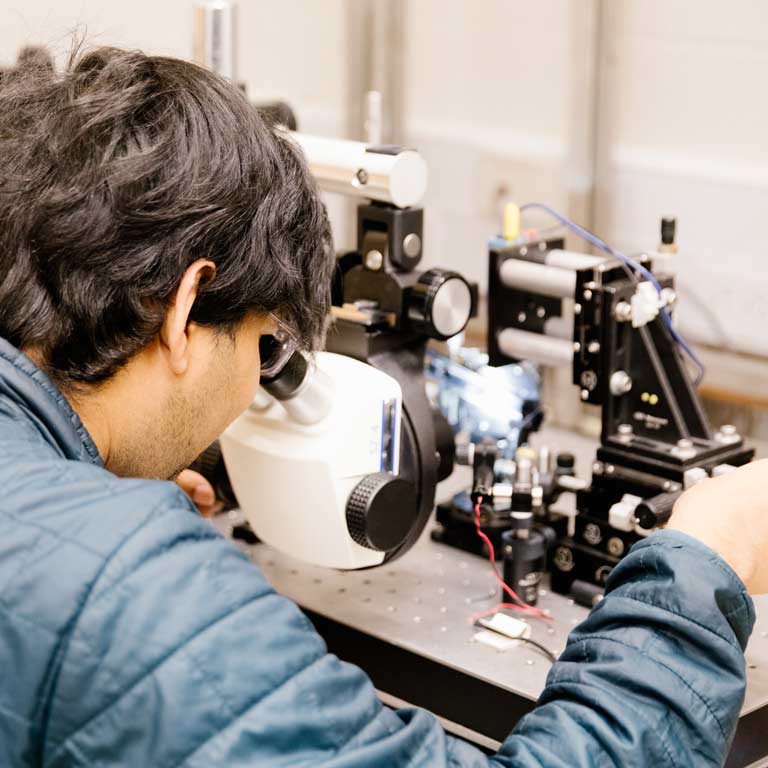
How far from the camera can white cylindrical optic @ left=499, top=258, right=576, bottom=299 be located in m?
1.56

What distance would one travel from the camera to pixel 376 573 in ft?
5.22

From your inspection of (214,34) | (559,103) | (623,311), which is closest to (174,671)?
(623,311)

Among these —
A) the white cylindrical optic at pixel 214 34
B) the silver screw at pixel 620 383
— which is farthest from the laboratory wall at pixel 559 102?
the silver screw at pixel 620 383

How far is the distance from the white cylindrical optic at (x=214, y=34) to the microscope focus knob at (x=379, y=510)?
0.69 meters

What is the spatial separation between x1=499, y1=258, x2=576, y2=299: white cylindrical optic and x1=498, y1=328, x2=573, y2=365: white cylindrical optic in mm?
58

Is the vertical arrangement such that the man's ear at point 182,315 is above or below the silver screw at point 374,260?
above

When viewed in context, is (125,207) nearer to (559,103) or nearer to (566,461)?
(566,461)

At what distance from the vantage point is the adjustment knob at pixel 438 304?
4.81 feet

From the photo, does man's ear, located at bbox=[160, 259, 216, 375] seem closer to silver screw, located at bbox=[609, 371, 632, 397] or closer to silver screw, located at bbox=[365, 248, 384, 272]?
silver screw, located at bbox=[365, 248, 384, 272]

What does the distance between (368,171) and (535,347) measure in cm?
33

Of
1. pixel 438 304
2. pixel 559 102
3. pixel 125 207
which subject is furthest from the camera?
pixel 559 102

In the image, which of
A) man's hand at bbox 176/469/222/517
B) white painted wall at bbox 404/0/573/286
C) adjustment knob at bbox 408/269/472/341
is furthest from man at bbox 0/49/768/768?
white painted wall at bbox 404/0/573/286

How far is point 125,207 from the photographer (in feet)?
3.30

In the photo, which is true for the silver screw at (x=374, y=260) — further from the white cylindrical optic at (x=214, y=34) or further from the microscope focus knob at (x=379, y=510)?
the white cylindrical optic at (x=214, y=34)
